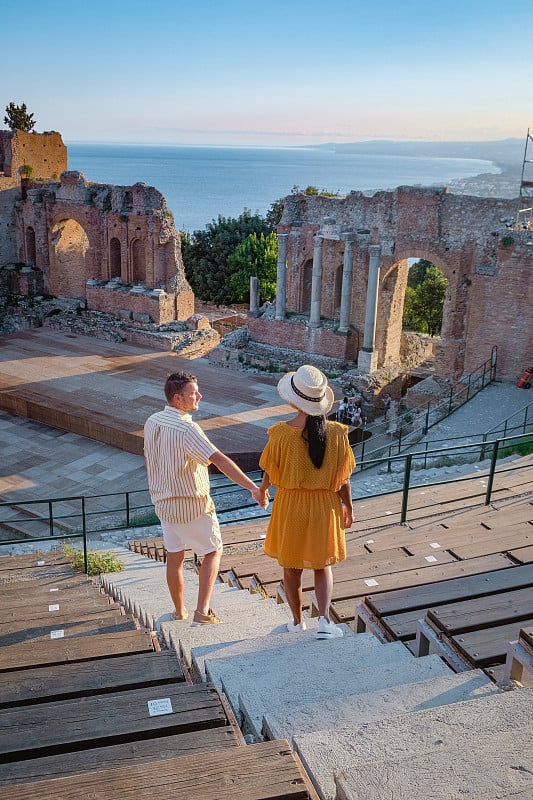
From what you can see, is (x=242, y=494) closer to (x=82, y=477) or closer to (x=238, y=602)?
(x=82, y=477)

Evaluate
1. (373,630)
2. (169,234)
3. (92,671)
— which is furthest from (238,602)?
(169,234)

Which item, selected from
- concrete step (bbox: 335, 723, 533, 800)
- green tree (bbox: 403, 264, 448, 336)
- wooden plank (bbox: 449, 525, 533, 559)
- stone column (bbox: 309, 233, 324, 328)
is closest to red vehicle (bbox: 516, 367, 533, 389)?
stone column (bbox: 309, 233, 324, 328)

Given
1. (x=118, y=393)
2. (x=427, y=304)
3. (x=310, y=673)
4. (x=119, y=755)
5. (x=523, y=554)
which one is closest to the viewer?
(x=119, y=755)

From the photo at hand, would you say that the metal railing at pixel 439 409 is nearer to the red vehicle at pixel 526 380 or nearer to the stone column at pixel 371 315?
the red vehicle at pixel 526 380

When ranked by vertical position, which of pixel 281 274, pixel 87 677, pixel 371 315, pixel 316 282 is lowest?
pixel 371 315

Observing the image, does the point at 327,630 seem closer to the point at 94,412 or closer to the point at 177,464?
the point at 177,464

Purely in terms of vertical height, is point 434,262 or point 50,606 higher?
point 434,262

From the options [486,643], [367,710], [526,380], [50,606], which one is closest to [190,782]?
[367,710]

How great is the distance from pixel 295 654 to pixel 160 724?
135 cm

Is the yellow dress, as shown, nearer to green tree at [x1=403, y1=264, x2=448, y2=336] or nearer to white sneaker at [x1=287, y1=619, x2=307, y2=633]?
white sneaker at [x1=287, y1=619, x2=307, y2=633]

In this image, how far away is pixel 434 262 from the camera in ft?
66.3

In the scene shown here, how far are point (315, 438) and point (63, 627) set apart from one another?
256 centimetres

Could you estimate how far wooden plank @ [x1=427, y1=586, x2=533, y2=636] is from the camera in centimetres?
437

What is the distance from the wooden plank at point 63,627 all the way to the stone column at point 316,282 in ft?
Answer: 56.4
